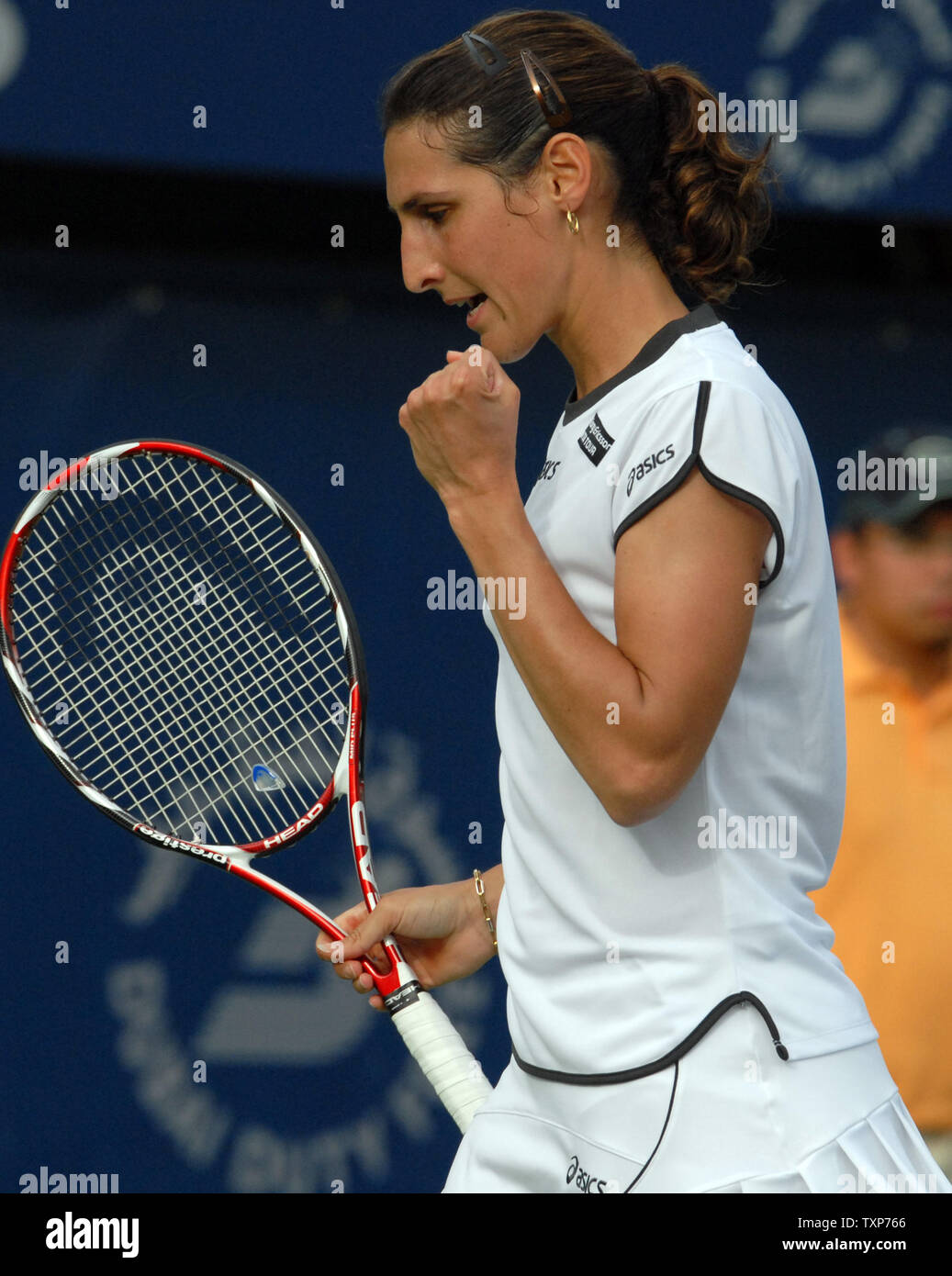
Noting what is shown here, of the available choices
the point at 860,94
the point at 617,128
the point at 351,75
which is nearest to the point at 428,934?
the point at 617,128

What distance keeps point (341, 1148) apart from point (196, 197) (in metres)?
1.87

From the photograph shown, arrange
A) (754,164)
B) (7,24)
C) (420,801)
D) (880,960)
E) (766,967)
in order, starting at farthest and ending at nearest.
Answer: (420,801)
(7,24)
(880,960)
(754,164)
(766,967)

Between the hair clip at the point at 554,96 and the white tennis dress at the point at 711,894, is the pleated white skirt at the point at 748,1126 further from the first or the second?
the hair clip at the point at 554,96

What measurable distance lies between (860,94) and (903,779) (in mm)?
1695

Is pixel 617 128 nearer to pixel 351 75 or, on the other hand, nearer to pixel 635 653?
pixel 635 653

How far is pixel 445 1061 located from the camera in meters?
1.74

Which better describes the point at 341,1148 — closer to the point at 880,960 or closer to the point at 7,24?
the point at 880,960

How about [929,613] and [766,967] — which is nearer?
[766,967]

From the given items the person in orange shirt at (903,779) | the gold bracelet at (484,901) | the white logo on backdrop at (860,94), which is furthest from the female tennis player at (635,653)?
the white logo on backdrop at (860,94)

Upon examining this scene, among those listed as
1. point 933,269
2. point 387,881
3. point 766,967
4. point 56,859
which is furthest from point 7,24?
point 766,967

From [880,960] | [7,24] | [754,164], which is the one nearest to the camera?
[754,164]

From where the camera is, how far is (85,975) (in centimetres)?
313

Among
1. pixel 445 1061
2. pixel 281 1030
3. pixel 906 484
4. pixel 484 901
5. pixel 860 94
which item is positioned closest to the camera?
pixel 445 1061

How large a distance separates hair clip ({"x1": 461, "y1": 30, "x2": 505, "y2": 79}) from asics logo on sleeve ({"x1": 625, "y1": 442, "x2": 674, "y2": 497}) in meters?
0.42
